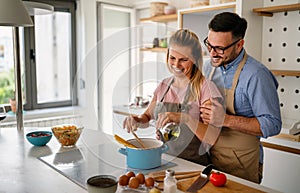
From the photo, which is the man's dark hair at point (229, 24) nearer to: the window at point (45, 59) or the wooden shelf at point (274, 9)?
the wooden shelf at point (274, 9)

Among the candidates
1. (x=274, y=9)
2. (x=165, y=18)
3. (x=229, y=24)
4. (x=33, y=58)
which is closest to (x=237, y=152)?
(x=229, y=24)

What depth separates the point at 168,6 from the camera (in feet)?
11.5

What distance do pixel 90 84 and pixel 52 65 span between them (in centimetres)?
60

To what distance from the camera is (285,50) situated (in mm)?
2732

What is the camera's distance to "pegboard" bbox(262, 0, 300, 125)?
8.73 feet

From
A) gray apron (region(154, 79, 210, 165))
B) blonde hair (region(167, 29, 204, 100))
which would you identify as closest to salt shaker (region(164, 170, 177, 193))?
gray apron (region(154, 79, 210, 165))

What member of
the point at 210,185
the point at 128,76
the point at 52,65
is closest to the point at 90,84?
the point at 52,65

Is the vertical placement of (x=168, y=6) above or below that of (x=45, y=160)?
above

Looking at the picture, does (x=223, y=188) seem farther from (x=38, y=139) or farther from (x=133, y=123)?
(x=38, y=139)

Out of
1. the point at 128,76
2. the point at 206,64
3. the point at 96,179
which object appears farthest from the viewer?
the point at 206,64

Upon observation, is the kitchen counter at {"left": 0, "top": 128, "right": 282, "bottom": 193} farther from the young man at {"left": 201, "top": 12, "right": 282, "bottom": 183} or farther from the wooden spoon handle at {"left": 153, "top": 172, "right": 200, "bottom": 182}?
the young man at {"left": 201, "top": 12, "right": 282, "bottom": 183}

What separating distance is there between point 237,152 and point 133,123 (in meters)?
0.52

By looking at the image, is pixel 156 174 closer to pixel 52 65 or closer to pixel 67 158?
pixel 67 158

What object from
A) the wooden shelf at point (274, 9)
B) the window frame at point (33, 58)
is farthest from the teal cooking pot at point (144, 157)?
the window frame at point (33, 58)
